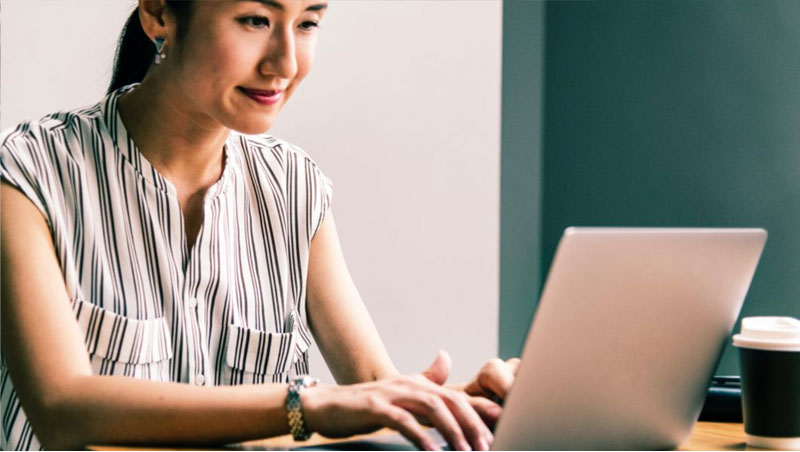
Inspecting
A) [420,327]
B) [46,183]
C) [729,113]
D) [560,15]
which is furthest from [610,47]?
[46,183]

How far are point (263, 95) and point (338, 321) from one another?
1.27 ft

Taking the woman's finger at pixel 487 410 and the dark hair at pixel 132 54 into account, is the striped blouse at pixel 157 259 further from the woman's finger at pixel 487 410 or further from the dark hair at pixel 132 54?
the woman's finger at pixel 487 410

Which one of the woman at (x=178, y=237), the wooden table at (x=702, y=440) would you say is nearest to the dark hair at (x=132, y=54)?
the woman at (x=178, y=237)

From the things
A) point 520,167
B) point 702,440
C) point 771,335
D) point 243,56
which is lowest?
point 702,440

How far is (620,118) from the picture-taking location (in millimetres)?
3123

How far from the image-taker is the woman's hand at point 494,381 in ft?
3.64

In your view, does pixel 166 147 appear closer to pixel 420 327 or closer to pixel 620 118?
pixel 420 327

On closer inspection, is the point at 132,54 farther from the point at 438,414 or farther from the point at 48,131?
the point at 438,414

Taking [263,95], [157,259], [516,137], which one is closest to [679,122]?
[516,137]

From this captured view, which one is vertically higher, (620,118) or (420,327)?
(620,118)

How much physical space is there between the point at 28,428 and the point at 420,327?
1.69 m

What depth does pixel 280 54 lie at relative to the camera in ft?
4.41

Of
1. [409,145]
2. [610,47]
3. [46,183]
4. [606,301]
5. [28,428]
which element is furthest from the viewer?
[610,47]

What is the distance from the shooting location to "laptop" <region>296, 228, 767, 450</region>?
83 centimetres
